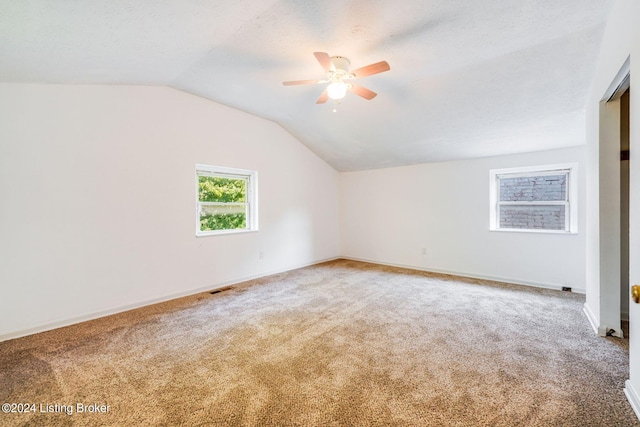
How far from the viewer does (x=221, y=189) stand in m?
4.30

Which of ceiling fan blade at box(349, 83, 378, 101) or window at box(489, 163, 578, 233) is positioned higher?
ceiling fan blade at box(349, 83, 378, 101)

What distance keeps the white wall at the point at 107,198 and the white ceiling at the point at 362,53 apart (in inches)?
Result: 12.0

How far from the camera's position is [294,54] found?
8.62 feet

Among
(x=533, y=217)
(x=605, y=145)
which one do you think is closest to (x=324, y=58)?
(x=605, y=145)

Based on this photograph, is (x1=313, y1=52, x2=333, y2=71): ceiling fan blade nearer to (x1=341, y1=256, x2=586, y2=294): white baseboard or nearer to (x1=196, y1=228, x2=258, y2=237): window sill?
(x1=196, y1=228, x2=258, y2=237): window sill

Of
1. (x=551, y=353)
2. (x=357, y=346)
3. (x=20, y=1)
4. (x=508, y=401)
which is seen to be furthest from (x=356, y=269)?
→ (x=20, y=1)

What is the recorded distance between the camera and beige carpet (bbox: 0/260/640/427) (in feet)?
5.14

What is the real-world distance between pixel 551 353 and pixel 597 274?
96 centimetres

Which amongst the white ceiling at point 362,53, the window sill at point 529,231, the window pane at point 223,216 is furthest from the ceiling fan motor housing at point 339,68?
the window sill at point 529,231

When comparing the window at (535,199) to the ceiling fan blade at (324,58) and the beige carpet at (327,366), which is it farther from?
the ceiling fan blade at (324,58)

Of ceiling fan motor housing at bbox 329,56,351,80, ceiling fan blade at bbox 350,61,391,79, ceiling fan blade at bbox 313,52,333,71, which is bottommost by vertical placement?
ceiling fan blade at bbox 350,61,391,79

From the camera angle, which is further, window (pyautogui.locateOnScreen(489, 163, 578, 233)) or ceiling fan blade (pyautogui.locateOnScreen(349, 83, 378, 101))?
window (pyautogui.locateOnScreen(489, 163, 578, 233))

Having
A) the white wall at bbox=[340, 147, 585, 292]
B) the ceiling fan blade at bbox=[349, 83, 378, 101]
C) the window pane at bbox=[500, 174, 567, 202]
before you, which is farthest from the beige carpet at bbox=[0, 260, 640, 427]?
the ceiling fan blade at bbox=[349, 83, 378, 101]

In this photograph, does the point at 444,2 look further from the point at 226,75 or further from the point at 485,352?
the point at 485,352
